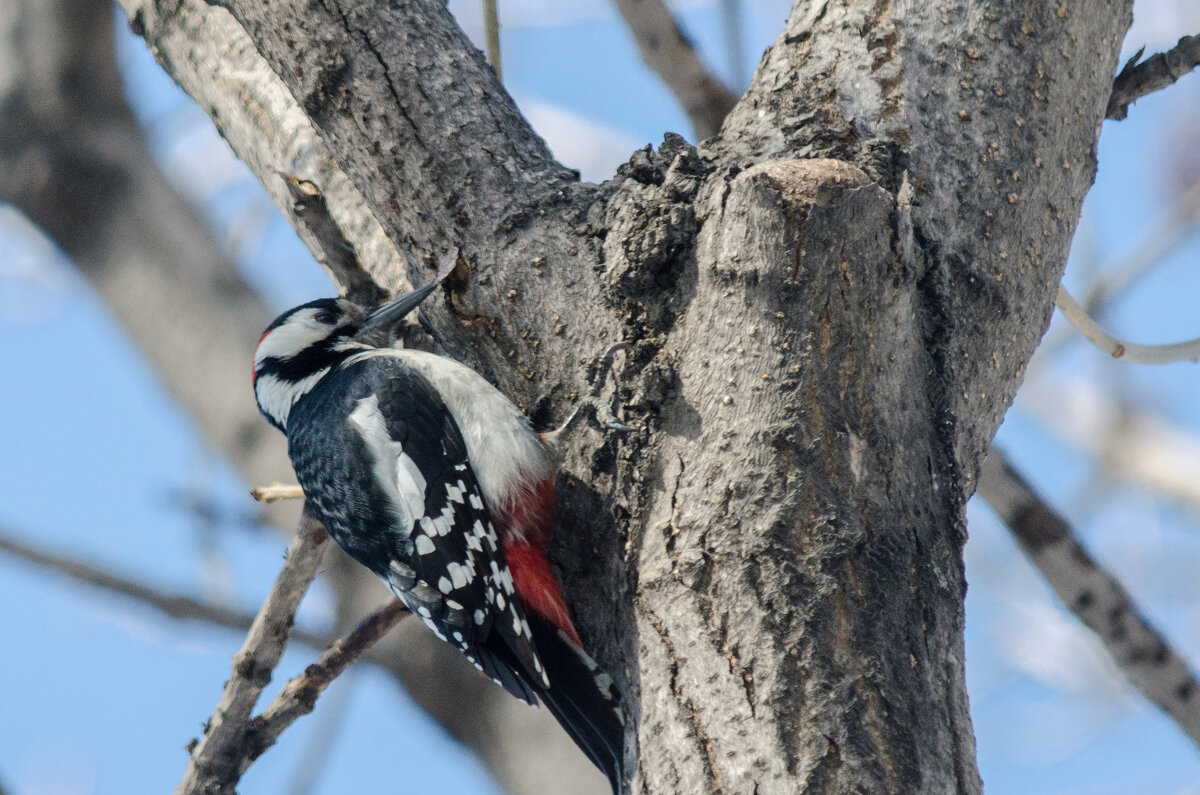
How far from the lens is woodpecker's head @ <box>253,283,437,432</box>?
3.15 m

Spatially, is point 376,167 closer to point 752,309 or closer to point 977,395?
point 752,309

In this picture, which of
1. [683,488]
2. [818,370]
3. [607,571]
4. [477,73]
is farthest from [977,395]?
[477,73]

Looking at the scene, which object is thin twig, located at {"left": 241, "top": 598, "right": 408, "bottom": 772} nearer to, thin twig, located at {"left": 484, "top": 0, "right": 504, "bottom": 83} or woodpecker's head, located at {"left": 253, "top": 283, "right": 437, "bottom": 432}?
woodpecker's head, located at {"left": 253, "top": 283, "right": 437, "bottom": 432}

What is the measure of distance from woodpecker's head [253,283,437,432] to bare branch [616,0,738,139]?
104cm

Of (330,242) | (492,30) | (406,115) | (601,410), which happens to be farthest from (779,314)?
(492,30)

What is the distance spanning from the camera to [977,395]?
78.4 inches

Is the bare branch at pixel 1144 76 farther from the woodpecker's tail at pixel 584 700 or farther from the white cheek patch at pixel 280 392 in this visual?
the white cheek patch at pixel 280 392

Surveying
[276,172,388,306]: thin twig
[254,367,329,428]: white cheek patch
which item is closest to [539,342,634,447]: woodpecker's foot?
[276,172,388,306]: thin twig

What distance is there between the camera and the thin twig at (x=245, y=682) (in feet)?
6.17

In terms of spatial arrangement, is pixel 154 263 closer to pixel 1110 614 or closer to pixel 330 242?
pixel 330 242

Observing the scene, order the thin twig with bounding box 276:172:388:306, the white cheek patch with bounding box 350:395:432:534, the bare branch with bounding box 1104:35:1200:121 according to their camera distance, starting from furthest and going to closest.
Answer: the white cheek patch with bounding box 350:395:432:534
the thin twig with bounding box 276:172:388:306
the bare branch with bounding box 1104:35:1200:121

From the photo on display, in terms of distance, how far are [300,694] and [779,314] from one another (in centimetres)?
109

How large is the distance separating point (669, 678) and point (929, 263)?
85 cm

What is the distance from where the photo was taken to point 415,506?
257 centimetres
